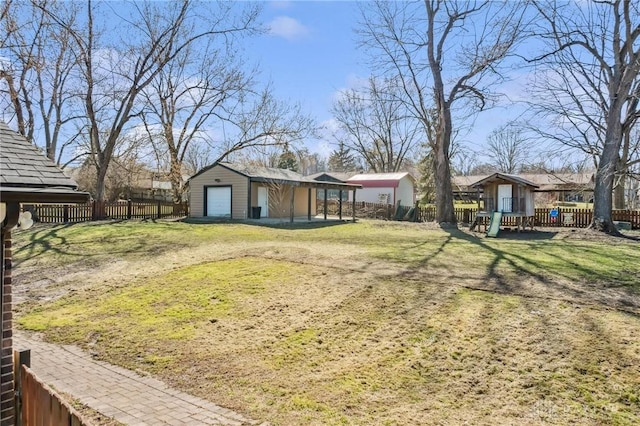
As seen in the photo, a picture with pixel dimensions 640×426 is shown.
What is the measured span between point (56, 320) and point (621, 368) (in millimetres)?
7737

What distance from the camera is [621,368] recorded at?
4.25m

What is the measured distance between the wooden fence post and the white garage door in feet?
63.5

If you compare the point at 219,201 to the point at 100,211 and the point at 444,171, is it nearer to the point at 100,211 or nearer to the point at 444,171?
the point at 100,211

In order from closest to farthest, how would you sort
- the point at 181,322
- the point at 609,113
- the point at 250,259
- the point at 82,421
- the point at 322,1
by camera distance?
the point at 82,421 → the point at 181,322 → the point at 250,259 → the point at 322,1 → the point at 609,113

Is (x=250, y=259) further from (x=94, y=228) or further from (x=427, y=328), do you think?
(x=94, y=228)

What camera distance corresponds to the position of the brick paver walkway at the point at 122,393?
12.0 ft

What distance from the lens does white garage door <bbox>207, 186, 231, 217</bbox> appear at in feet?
74.6

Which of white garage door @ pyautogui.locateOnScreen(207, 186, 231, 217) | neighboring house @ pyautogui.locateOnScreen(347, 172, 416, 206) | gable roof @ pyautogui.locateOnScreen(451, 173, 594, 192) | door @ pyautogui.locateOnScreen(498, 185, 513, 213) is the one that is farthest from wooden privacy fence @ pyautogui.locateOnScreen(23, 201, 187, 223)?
door @ pyautogui.locateOnScreen(498, 185, 513, 213)

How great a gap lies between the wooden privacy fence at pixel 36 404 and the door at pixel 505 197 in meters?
19.3

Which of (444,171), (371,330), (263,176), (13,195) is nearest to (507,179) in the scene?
(444,171)

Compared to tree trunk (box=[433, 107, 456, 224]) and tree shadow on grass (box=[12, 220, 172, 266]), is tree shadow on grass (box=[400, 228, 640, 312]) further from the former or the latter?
tree trunk (box=[433, 107, 456, 224])

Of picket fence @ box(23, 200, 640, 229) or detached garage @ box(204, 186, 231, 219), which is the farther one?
detached garage @ box(204, 186, 231, 219)

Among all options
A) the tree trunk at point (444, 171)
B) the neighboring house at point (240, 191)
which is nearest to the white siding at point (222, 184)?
the neighboring house at point (240, 191)

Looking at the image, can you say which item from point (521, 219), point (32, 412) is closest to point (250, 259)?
point (32, 412)
